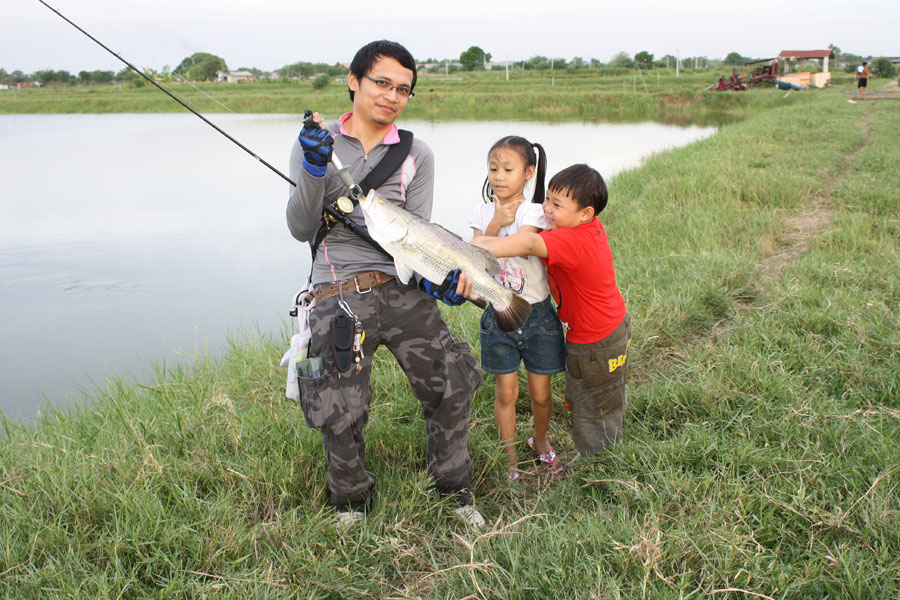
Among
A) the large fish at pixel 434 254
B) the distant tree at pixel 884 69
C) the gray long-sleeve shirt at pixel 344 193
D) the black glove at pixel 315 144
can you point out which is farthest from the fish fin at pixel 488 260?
the distant tree at pixel 884 69

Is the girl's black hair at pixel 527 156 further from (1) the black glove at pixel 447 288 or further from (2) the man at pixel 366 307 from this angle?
(1) the black glove at pixel 447 288

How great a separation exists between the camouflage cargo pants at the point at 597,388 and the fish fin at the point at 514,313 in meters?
0.47

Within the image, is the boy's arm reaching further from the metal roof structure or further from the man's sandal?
the metal roof structure

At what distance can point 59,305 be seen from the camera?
23.6ft

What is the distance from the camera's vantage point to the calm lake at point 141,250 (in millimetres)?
6078

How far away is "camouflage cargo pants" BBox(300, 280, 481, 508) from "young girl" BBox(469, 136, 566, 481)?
340mm

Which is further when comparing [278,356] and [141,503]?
[278,356]

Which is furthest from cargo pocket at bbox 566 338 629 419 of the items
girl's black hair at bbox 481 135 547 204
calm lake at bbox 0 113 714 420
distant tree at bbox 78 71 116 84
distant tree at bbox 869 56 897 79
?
distant tree at bbox 869 56 897 79

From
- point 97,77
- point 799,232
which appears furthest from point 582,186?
point 97,77

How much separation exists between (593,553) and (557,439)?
52.2 inches

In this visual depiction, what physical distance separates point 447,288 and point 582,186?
852mm

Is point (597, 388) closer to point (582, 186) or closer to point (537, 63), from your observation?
point (582, 186)

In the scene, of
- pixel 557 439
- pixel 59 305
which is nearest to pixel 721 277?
pixel 557 439

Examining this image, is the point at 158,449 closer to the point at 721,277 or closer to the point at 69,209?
the point at 721,277
